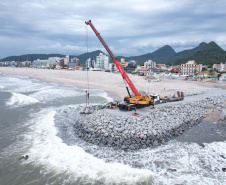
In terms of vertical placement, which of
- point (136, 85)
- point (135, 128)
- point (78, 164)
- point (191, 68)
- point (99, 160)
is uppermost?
point (191, 68)

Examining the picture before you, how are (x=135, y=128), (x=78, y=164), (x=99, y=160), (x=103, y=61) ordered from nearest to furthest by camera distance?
1. (x=78, y=164)
2. (x=99, y=160)
3. (x=135, y=128)
4. (x=103, y=61)

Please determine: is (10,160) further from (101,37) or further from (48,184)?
(101,37)

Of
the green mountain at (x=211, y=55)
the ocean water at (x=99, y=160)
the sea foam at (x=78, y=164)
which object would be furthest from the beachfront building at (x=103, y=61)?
the sea foam at (x=78, y=164)

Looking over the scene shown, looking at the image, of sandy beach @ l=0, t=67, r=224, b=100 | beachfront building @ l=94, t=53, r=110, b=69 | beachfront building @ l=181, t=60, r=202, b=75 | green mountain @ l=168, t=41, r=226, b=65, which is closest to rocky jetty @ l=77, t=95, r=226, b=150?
sandy beach @ l=0, t=67, r=224, b=100

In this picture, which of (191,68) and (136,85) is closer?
(136,85)

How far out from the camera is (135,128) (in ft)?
47.6

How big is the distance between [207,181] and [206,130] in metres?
8.26

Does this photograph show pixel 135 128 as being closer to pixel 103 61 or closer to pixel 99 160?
pixel 99 160

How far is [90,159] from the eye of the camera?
1186cm

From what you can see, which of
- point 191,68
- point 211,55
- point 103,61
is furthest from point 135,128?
point 211,55

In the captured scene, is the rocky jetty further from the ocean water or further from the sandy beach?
the sandy beach

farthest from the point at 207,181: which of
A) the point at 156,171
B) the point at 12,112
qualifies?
the point at 12,112

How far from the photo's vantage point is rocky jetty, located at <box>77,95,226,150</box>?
13609 mm

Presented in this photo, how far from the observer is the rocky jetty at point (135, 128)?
44.7 ft
